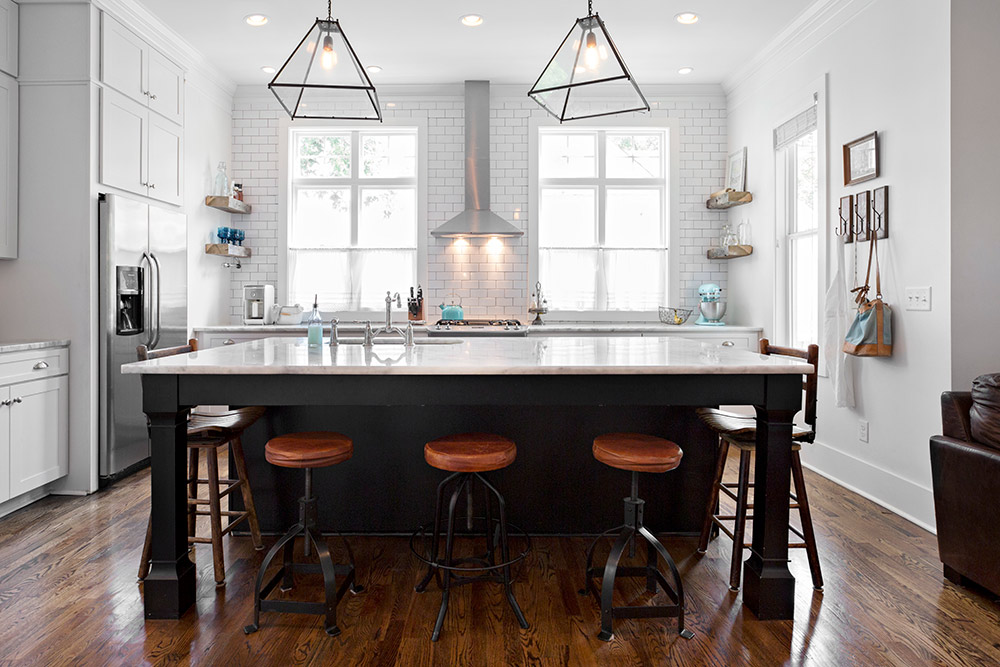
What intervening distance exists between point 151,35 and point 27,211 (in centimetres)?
162

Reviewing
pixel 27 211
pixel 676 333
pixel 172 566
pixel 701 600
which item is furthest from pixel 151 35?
pixel 701 600

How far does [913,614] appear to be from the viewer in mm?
2309

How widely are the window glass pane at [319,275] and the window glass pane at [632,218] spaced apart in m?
2.59

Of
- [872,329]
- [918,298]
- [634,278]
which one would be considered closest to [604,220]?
[634,278]

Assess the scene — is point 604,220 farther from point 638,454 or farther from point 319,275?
point 638,454

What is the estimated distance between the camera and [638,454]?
220cm

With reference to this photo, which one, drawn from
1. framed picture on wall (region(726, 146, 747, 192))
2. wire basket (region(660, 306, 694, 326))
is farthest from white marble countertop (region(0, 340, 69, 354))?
framed picture on wall (region(726, 146, 747, 192))

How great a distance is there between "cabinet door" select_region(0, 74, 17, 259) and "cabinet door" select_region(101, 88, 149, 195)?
0.48 m

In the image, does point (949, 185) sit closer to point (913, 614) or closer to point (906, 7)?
point (906, 7)

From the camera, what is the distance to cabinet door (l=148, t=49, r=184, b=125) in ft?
14.8

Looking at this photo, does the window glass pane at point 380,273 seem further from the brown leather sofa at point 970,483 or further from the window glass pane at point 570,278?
the brown leather sofa at point 970,483

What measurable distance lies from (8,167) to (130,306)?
1035 mm

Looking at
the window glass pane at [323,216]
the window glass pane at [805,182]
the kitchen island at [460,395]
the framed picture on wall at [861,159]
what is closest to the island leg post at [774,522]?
the kitchen island at [460,395]

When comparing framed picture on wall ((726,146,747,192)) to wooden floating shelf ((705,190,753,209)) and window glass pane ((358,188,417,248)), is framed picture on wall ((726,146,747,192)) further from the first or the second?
window glass pane ((358,188,417,248))
